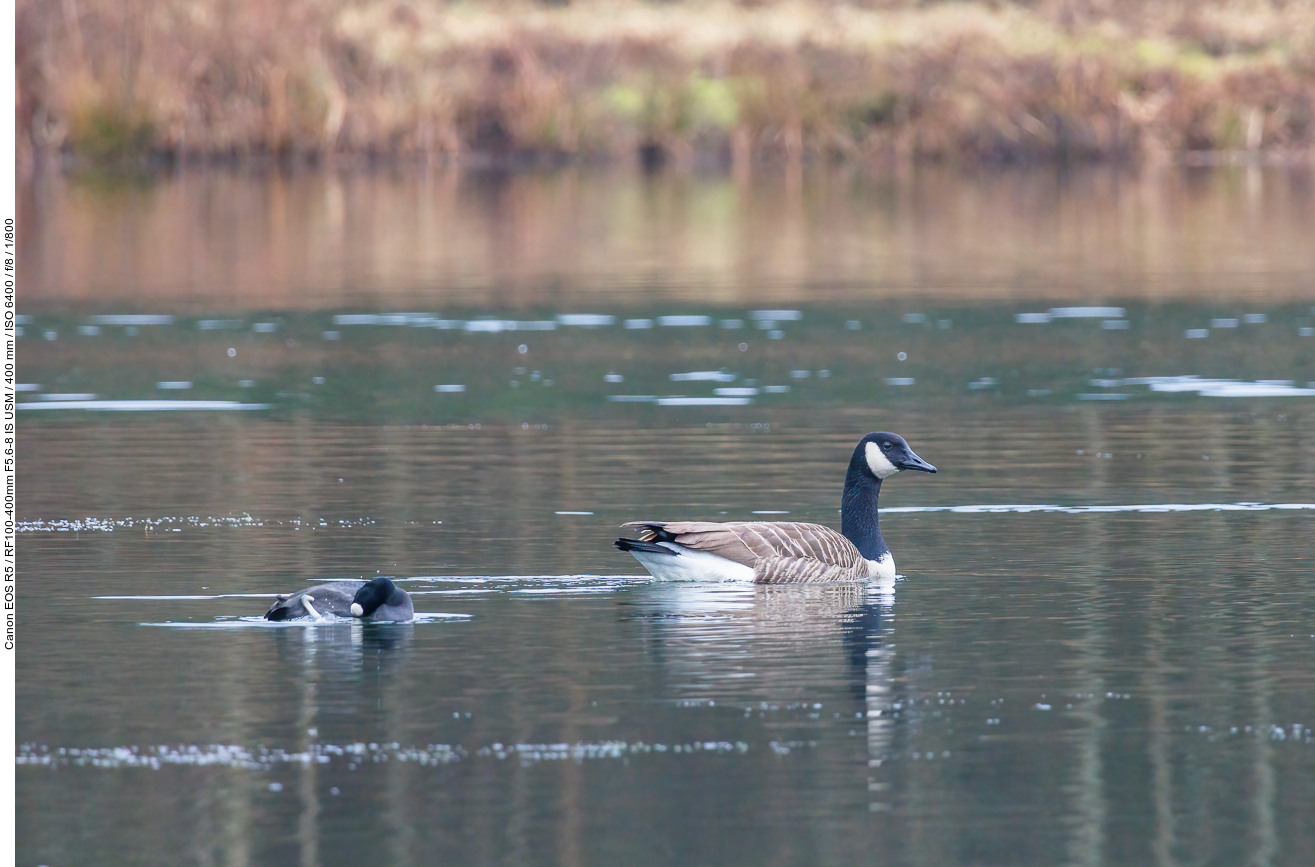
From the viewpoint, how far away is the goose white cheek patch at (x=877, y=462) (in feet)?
41.1

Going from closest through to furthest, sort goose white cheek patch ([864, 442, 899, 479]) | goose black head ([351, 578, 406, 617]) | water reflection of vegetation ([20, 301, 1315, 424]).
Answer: goose black head ([351, 578, 406, 617]) → goose white cheek patch ([864, 442, 899, 479]) → water reflection of vegetation ([20, 301, 1315, 424])

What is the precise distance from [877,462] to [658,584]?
54.5 inches

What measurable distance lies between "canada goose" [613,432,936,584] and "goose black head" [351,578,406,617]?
1.16 m


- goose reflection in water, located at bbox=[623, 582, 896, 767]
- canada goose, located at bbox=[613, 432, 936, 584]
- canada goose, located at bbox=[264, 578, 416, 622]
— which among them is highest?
canada goose, located at bbox=[613, 432, 936, 584]

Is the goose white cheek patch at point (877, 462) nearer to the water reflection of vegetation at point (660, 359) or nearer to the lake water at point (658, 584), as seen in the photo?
the lake water at point (658, 584)

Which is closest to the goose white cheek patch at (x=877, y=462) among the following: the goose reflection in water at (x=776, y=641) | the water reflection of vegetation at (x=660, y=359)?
the goose reflection in water at (x=776, y=641)

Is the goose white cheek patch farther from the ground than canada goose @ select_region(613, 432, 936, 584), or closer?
farther from the ground

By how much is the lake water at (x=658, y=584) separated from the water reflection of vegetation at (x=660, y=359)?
0.09 m

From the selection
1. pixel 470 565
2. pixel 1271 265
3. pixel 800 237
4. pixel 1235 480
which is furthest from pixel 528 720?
Result: pixel 800 237

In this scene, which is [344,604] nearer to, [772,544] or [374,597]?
[374,597]

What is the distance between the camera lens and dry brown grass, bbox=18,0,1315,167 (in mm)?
45250

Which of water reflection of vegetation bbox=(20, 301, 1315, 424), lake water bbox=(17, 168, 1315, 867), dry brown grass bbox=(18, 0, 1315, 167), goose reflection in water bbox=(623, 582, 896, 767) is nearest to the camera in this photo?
lake water bbox=(17, 168, 1315, 867)

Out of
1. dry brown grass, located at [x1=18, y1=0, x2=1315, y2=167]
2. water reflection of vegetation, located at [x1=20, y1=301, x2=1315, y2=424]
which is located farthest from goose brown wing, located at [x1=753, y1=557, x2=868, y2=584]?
dry brown grass, located at [x1=18, y1=0, x2=1315, y2=167]

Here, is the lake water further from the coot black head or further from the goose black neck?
the goose black neck
